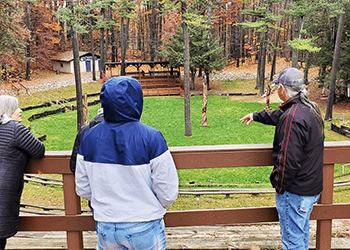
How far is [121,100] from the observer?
2035 mm

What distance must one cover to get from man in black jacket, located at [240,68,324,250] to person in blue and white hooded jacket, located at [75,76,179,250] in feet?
3.06

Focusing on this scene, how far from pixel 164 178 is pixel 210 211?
0.99 metres

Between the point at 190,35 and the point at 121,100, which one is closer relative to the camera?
the point at 121,100

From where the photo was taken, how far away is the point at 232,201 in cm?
1063

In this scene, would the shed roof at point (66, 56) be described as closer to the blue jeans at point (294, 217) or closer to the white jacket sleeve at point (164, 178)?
the blue jeans at point (294, 217)

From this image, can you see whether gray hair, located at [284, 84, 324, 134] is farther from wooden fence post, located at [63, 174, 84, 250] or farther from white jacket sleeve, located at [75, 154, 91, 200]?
wooden fence post, located at [63, 174, 84, 250]

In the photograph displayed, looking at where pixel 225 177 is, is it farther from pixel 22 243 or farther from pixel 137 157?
pixel 137 157

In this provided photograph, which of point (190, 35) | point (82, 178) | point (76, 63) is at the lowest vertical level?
point (76, 63)

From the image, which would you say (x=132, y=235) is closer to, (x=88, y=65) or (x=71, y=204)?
(x=71, y=204)

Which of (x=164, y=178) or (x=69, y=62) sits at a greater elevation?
(x=164, y=178)

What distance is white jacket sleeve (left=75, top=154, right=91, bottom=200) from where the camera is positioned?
2.18m

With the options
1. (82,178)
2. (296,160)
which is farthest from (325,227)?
(82,178)

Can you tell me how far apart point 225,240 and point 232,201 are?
24.3 feet

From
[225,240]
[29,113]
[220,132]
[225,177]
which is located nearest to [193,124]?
[220,132]
